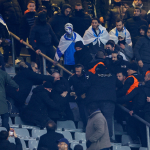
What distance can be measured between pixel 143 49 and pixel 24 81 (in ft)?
10.3

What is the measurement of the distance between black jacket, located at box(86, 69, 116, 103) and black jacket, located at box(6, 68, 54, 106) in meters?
0.84

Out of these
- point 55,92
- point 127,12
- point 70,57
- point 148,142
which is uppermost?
point 127,12

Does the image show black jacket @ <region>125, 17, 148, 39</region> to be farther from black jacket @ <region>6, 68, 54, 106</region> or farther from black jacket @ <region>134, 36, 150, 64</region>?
black jacket @ <region>6, 68, 54, 106</region>

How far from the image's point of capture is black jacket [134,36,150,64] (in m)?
10.5

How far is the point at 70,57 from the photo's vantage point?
10141mm

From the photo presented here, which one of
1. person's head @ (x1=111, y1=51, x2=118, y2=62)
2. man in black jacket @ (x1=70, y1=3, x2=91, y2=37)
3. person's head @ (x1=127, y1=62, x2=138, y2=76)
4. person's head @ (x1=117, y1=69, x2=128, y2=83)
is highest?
man in black jacket @ (x1=70, y1=3, x2=91, y2=37)

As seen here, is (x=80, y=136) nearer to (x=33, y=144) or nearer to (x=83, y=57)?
(x=33, y=144)

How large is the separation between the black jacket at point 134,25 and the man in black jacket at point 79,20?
1.06m

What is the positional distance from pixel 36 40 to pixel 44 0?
1.64m

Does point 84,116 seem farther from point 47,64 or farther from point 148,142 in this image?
point 47,64

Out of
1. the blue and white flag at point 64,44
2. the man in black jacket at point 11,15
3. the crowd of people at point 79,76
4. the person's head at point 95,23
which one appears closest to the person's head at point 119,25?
the crowd of people at point 79,76

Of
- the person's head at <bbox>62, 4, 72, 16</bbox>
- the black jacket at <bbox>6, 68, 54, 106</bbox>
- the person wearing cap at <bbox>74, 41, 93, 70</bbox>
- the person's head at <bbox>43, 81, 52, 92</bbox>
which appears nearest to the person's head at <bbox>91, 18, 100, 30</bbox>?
the person's head at <bbox>62, 4, 72, 16</bbox>

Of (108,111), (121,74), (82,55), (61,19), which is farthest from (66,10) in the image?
(108,111)

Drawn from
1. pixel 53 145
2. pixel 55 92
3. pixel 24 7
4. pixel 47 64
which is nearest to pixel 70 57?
pixel 47 64
